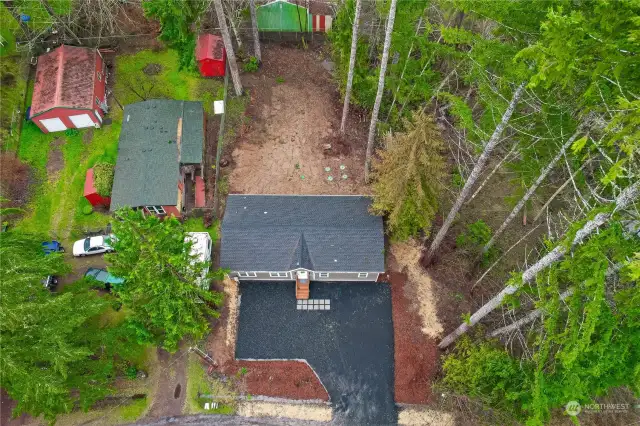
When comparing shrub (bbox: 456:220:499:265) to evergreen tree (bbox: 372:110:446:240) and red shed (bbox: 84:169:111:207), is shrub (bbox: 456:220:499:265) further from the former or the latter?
red shed (bbox: 84:169:111:207)

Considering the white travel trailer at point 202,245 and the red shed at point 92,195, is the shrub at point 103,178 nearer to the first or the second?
the red shed at point 92,195

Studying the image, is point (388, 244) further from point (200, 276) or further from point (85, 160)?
point (85, 160)

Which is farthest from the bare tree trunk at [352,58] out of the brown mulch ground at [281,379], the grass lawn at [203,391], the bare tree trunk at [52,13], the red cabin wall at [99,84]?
the bare tree trunk at [52,13]

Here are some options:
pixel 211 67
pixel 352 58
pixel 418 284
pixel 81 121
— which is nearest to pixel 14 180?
pixel 81 121

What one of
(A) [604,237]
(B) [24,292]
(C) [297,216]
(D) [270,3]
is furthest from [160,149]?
(A) [604,237]

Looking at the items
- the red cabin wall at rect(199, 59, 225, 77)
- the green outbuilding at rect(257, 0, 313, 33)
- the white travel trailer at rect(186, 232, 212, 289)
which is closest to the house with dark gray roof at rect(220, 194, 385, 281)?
the white travel trailer at rect(186, 232, 212, 289)

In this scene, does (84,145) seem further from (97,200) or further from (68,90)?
(97,200)
